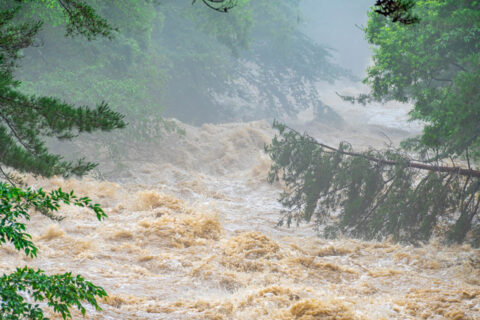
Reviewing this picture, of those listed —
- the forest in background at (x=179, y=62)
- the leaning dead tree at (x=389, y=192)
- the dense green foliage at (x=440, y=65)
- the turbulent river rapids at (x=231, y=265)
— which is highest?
the forest in background at (x=179, y=62)

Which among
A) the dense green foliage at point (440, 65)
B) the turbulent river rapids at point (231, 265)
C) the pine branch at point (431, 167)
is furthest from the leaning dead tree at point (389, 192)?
the dense green foliage at point (440, 65)

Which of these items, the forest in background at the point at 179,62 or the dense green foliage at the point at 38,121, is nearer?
the dense green foliage at the point at 38,121

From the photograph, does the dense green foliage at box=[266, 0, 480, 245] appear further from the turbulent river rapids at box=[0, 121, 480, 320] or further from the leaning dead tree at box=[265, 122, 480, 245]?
the turbulent river rapids at box=[0, 121, 480, 320]

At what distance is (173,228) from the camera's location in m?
9.96

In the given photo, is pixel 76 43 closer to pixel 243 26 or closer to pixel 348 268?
pixel 243 26

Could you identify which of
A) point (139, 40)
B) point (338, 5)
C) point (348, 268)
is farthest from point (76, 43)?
point (338, 5)

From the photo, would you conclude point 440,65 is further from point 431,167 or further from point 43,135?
point 43,135

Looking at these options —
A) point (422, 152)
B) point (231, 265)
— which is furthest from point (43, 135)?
point (422, 152)

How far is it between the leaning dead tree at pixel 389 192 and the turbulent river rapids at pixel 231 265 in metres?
0.48

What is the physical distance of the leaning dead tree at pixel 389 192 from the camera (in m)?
9.20

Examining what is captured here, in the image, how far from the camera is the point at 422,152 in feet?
36.7

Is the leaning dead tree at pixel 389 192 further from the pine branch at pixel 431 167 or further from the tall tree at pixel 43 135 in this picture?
the tall tree at pixel 43 135

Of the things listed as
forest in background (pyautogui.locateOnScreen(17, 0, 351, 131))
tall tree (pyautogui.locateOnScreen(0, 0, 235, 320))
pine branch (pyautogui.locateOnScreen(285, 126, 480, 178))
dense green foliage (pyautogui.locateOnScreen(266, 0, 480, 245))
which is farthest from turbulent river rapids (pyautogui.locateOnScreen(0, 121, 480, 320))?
forest in background (pyautogui.locateOnScreen(17, 0, 351, 131))

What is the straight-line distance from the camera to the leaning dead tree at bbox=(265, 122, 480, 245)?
30.2 ft
